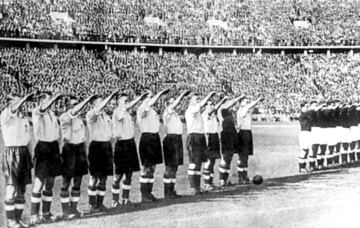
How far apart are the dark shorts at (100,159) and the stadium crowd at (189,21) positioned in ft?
18.4

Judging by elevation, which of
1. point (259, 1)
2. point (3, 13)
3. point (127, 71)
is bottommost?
point (127, 71)

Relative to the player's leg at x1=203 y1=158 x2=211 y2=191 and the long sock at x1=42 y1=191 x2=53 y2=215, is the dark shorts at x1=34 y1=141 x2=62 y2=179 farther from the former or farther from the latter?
the player's leg at x1=203 y1=158 x2=211 y2=191

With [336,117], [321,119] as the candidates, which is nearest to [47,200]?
[321,119]

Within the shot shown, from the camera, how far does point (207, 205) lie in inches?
277

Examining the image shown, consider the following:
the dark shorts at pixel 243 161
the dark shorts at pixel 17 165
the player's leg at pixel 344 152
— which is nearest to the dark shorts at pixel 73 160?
the dark shorts at pixel 17 165

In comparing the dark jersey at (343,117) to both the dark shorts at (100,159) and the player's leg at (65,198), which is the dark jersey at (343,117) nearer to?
the dark shorts at (100,159)

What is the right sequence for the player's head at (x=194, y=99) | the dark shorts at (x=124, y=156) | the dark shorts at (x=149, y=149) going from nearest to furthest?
the dark shorts at (x=124, y=156), the dark shorts at (x=149, y=149), the player's head at (x=194, y=99)

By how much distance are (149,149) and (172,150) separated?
1.27ft

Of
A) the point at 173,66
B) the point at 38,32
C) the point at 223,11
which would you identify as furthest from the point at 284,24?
the point at 38,32

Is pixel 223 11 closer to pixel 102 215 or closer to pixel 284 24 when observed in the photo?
pixel 284 24

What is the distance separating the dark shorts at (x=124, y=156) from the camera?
6.88 meters

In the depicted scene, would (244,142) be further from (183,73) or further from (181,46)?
(181,46)

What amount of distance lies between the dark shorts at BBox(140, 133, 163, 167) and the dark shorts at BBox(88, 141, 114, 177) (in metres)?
0.55

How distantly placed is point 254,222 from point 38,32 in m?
8.44
